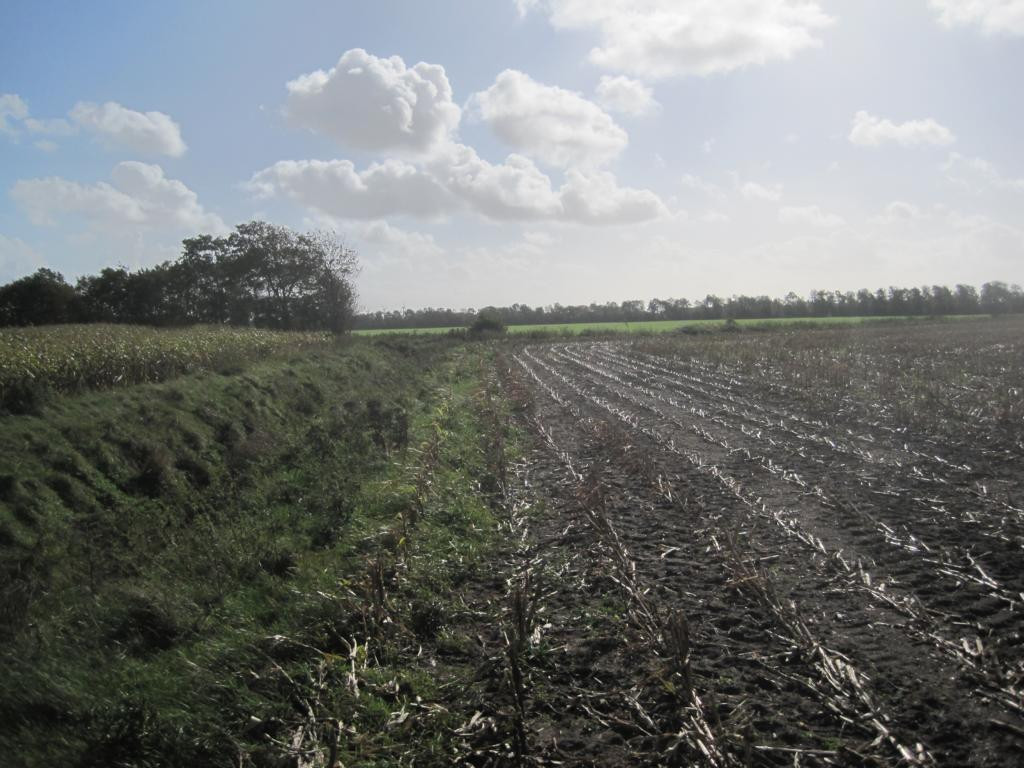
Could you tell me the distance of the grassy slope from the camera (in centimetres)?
466

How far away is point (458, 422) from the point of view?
55.8ft

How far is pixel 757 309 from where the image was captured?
92875 mm

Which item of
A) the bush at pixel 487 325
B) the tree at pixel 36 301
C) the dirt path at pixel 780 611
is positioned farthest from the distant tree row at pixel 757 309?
the dirt path at pixel 780 611

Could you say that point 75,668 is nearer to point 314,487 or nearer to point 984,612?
point 314,487

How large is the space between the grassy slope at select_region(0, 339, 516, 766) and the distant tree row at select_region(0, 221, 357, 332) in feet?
79.3

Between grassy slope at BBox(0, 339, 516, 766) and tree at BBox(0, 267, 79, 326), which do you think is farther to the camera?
tree at BBox(0, 267, 79, 326)

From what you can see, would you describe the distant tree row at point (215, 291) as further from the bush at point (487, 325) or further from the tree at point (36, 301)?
the bush at point (487, 325)

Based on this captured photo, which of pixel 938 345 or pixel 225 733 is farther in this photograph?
pixel 938 345

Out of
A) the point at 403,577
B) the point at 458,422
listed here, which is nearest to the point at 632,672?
the point at 403,577

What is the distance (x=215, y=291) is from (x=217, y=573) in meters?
46.7

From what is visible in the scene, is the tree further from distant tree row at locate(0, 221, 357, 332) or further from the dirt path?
the dirt path

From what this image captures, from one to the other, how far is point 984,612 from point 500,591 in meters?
4.29

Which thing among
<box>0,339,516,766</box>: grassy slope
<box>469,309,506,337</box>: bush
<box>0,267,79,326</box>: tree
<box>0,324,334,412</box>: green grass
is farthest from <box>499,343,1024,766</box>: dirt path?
<box>469,309,506,337</box>: bush

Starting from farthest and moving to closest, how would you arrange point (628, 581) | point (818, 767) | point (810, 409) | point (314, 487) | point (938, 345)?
1. point (938, 345)
2. point (810, 409)
3. point (314, 487)
4. point (628, 581)
5. point (818, 767)
